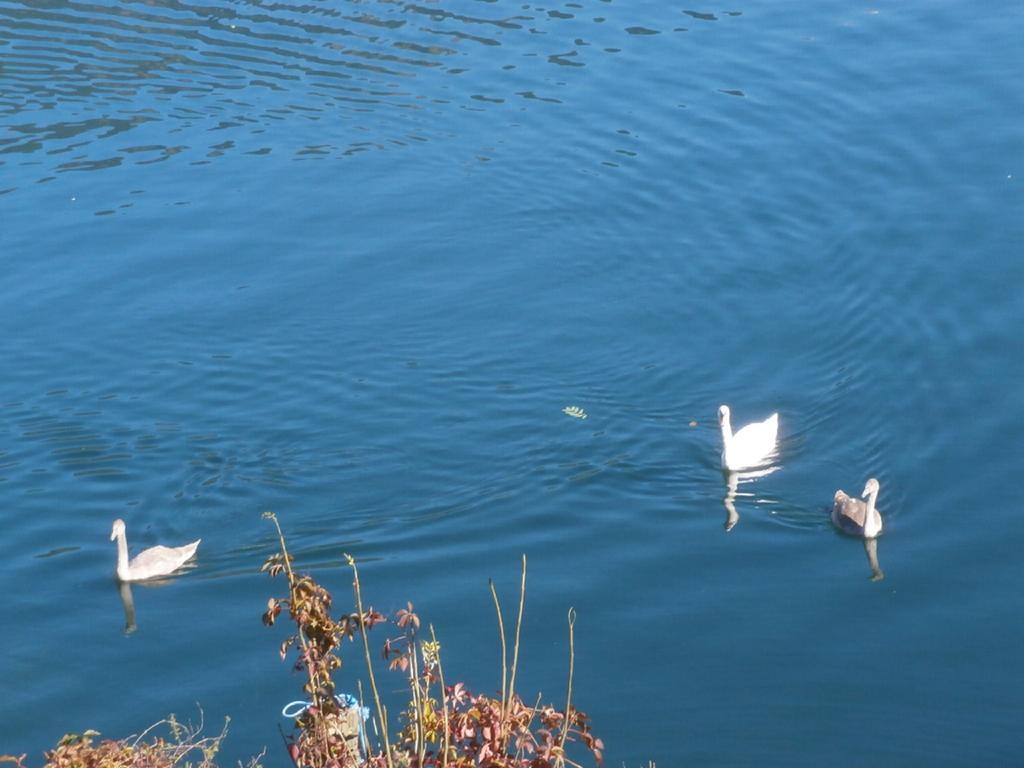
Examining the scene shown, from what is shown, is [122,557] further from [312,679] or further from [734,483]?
[312,679]

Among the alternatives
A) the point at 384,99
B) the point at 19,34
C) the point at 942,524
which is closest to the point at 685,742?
the point at 942,524

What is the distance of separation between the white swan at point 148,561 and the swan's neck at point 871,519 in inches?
257

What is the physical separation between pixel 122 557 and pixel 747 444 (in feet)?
21.0

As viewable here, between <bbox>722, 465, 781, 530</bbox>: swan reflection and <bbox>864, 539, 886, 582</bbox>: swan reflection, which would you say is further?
<bbox>722, 465, 781, 530</bbox>: swan reflection

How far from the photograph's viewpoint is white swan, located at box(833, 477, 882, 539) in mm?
14477

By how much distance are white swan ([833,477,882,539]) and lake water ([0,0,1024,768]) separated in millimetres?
205

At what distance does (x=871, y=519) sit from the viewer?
14492 mm

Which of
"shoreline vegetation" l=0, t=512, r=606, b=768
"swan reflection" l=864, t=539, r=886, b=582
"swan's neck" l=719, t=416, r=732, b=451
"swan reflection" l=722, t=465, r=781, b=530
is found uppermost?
"shoreline vegetation" l=0, t=512, r=606, b=768

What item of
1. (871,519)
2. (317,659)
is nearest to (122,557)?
(871,519)

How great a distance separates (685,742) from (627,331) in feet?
24.6

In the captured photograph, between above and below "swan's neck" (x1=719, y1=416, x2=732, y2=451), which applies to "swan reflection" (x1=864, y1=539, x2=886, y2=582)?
below

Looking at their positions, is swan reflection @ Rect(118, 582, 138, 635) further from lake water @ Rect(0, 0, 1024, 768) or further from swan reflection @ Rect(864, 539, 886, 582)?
swan reflection @ Rect(864, 539, 886, 582)

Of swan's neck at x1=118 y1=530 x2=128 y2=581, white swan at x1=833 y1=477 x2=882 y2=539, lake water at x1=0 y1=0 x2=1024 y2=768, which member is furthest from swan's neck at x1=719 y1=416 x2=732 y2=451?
swan's neck at x1=118 y1=530 x2=128 y2=581

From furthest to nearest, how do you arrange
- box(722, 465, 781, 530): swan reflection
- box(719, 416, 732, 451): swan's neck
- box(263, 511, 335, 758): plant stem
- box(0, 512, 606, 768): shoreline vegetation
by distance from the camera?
box(719, 416, 732, 451): swan's neck
box(722, 465, 781, 530): swan reflection
box(263, 511, 335, 758): plant stem
box(0, 512, 606, 768): shoreline vegetation
